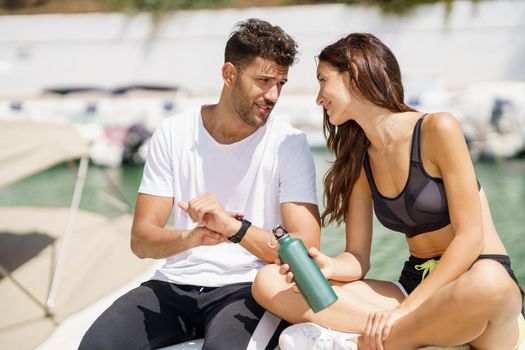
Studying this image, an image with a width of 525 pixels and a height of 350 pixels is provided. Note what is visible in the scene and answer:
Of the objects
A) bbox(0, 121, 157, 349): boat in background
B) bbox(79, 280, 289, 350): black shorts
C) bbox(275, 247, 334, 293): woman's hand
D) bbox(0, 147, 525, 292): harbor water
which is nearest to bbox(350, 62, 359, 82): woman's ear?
bbox(275, 247, 334, 293): woman's hand

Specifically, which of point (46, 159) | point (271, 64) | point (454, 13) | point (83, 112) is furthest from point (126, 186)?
point (454, 13)

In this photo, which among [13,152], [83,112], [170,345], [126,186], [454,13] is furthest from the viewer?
[454,13]

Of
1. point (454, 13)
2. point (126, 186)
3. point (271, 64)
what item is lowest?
point (126, 186)

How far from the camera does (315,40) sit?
67.5 ft

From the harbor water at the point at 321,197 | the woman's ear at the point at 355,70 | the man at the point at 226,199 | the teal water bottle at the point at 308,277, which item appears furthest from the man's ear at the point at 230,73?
the harbor water at the point at 321,197

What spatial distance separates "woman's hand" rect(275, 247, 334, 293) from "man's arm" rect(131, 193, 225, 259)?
290mm

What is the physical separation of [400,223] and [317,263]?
324 mm

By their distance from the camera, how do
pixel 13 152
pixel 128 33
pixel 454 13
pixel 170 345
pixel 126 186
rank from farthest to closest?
1. pixel 128 33
2. pixel 454 13
3. pixel 126 186
4. pixel 13 152
5. pixel 170 345

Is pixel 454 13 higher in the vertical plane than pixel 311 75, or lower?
higher

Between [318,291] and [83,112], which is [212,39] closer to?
[83,112]

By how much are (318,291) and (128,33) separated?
20.0 meters

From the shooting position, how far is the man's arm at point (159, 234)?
2365 mm

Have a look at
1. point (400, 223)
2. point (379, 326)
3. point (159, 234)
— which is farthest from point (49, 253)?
point (379, 326)

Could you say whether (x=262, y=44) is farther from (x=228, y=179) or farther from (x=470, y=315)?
(x=470, y=315)
